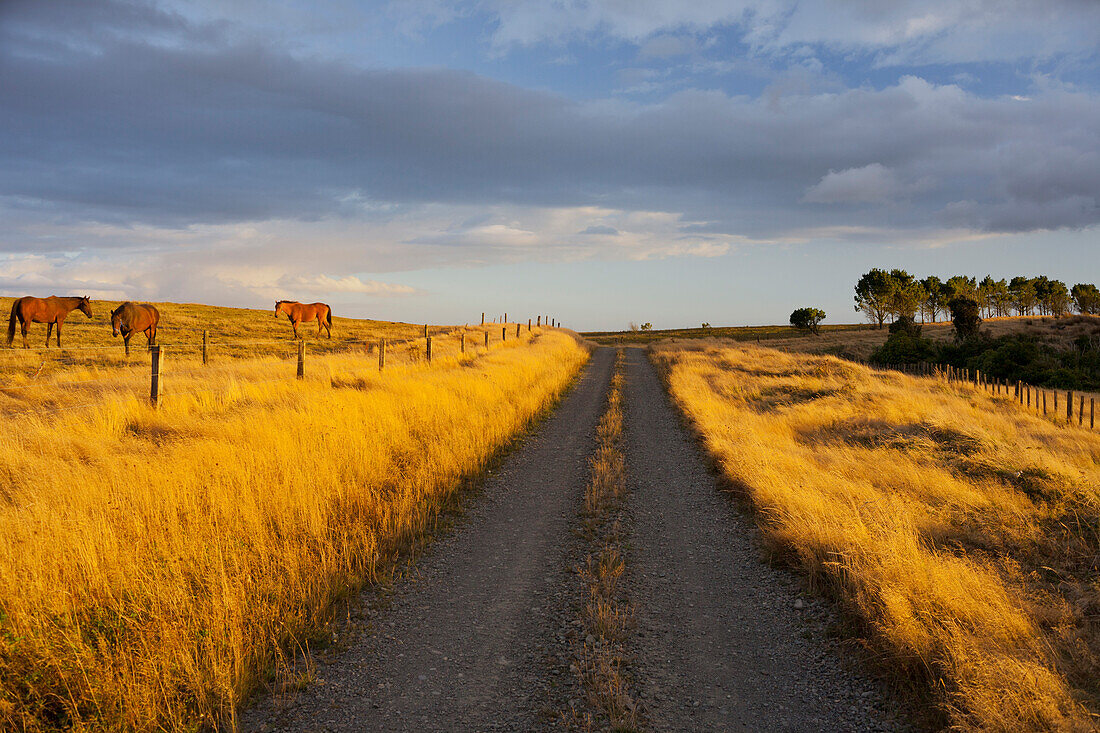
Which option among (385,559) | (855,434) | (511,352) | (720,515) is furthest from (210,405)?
(511,352)

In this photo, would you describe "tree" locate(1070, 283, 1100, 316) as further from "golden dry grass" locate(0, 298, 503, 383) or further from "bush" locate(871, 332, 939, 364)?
"golden dry grass" locate(0, 298, 503, 383)

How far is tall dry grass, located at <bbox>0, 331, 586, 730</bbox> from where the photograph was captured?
4.14m

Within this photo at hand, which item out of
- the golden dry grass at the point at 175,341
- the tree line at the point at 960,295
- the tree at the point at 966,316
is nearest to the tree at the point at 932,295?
the tree line at the point at 960,295

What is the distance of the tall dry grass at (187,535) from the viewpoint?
4.14m

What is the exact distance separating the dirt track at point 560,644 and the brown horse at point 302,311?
124 feet

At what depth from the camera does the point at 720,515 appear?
9211mm

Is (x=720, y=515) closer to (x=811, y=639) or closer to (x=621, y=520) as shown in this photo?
(x=621, y=520)

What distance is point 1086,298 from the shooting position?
10419 centimetres

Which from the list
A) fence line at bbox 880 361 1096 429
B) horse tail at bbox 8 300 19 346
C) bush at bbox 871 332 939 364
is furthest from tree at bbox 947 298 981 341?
horse tail at bbox 8 300 19 346

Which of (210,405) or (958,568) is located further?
(210,405)

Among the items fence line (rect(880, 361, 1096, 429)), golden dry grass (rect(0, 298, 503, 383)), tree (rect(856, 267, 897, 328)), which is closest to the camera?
fence line (rect(880, 361, 1096, 429))

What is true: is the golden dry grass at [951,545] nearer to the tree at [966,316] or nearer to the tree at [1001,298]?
the tree at [966,316]

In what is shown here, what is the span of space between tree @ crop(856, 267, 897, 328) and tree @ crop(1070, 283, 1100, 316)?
43.4 metres

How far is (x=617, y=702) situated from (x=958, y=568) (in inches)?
144
